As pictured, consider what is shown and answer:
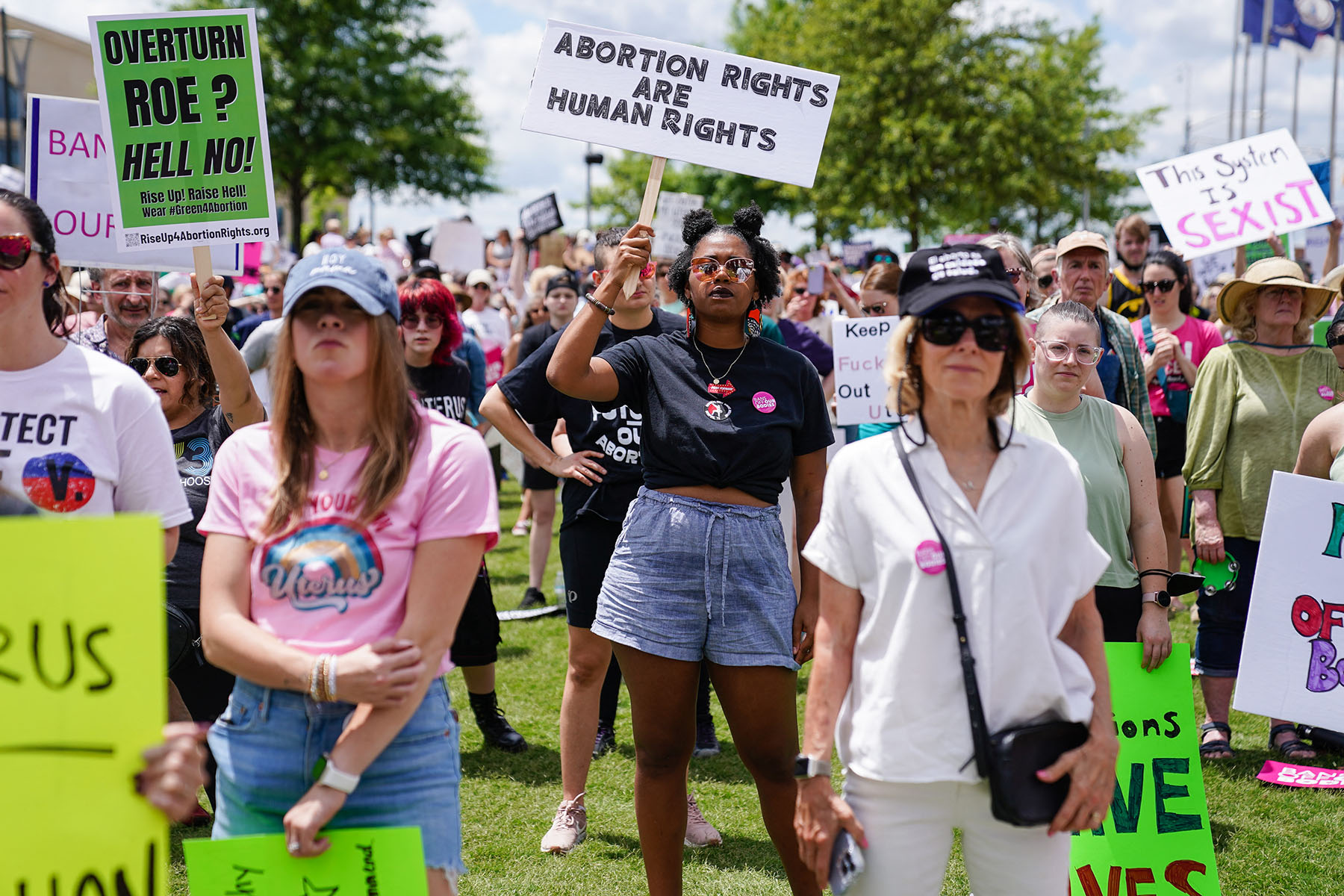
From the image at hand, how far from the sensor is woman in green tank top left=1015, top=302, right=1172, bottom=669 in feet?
13.3

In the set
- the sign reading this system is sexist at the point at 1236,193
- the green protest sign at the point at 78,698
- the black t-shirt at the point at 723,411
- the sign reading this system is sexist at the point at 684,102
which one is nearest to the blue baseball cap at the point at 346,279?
the green protest sign at the point at 78,698

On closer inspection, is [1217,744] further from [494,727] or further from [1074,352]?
[494,727]

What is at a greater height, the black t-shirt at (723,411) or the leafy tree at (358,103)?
the leafy tree at (358,103)

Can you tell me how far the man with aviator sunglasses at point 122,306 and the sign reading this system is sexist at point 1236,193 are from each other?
572cm

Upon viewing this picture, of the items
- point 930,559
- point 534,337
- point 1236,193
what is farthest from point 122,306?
point 1236,193

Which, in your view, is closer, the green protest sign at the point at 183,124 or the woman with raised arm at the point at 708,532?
the woman with raised arm at the point at 708,532

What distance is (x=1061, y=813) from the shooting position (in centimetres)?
254

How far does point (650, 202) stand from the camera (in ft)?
13.3

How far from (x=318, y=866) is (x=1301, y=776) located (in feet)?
15.5

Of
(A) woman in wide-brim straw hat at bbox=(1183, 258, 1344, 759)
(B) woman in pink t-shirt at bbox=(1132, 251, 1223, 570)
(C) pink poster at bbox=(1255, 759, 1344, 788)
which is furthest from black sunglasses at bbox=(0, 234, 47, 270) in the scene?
(B) woman in pink t-shirt at bbox=(1132, 251, 1223, 570)

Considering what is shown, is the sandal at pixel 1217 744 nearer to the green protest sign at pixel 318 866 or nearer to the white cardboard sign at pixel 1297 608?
the white cardboard sign at pixel 1297 608

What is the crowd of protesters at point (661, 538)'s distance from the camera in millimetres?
2455

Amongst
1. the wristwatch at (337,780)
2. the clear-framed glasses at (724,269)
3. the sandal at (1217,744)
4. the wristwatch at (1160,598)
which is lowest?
the sandal at (1217,744)

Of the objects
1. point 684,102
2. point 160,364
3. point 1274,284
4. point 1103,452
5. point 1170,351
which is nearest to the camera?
point 1103,452
